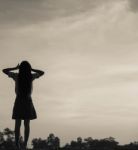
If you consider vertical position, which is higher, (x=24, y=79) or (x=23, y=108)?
(x=24, y=79)

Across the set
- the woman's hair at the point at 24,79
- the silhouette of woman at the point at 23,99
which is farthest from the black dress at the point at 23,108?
the woman's hair at the point at 24,79

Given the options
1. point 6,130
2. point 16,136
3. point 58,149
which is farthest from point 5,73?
point 6,130

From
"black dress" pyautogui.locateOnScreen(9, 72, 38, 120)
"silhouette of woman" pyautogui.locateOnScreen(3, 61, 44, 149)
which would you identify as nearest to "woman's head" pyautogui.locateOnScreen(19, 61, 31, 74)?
"silhouette of woman" pyautogui.locateOnScreen(3, 61, 44, 149)

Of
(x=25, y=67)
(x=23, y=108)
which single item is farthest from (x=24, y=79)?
(x=23, y=108)

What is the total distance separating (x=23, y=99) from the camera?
18688 millimetres

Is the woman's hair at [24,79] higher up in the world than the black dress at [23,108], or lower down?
higher up

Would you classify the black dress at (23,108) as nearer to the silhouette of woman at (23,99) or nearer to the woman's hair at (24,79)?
the silhouette of woman at (23,99)

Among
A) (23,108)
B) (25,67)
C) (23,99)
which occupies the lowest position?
(23,108)

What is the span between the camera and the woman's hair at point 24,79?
733 inches

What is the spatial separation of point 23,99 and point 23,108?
0.29 metres

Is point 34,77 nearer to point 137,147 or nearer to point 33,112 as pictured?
point 33,112

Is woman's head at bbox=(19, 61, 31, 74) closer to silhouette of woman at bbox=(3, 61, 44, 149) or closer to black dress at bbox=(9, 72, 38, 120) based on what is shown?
silhouette of woman at bbox=(3, 61, 44, 149)

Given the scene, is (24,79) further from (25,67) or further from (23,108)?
(23,108)

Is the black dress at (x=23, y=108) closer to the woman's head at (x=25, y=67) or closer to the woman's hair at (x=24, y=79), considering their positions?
the woman's hair at (x=24, y=79)
